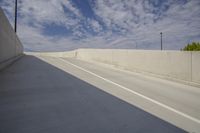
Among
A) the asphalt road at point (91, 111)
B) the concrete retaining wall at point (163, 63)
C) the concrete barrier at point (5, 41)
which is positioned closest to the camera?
the asphalt road at point (91, 111)

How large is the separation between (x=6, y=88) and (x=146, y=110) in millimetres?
5066

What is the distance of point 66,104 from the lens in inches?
195

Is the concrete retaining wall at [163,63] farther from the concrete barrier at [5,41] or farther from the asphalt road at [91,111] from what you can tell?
the concrete barrier at [5,41]

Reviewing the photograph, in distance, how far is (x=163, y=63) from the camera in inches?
402

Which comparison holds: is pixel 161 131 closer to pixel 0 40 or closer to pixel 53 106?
pixel 53 106

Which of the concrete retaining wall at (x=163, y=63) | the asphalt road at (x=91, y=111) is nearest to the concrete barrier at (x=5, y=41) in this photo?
the asphalt road at (x=91, y=111)

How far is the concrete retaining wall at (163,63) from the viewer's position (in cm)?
862

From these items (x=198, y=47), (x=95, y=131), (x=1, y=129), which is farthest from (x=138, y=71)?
(x=198, y=47)

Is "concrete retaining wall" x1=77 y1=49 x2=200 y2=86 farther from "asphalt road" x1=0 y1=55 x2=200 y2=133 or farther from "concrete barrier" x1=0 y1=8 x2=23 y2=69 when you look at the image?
"concrete barrier" x1=0 y1=8 x2=23 y2=69

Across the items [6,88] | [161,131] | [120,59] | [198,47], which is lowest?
[161,131]

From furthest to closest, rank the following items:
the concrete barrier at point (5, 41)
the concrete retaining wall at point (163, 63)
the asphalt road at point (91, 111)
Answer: the concrete barrier at point (5, 41) < the concrete retaining wall at point (163, 63) < the asphalt road at point (91, 111)

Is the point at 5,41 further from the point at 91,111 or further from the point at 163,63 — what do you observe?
the point at 163,63

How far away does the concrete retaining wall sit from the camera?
8.62m

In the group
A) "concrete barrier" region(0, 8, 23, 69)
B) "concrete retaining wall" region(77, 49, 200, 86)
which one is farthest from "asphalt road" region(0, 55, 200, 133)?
"concrete barrier" region(0, 8, 23, 69)
